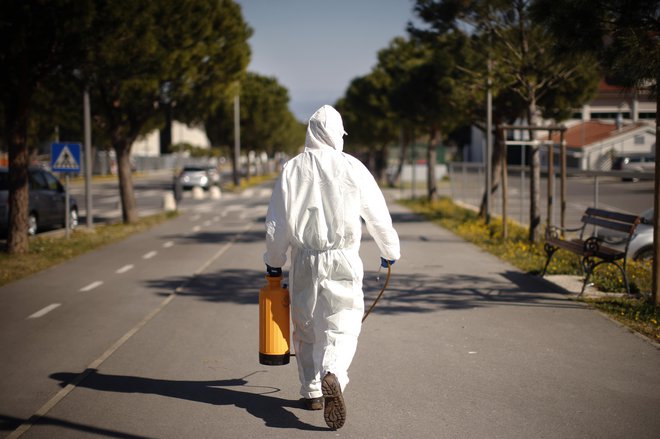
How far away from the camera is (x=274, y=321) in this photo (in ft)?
17.3

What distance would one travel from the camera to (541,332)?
25.8ft

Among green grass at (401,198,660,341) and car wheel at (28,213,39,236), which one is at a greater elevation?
car wheel at (28,213,39,236)

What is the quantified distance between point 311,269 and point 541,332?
11.9 ft

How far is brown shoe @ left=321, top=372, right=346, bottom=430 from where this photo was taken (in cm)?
475

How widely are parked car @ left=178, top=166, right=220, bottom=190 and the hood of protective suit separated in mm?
39977

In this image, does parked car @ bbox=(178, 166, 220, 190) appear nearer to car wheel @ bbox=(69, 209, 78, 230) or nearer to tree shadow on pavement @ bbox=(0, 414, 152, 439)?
car wheel @ bbox=(69, 209, 78, 230)

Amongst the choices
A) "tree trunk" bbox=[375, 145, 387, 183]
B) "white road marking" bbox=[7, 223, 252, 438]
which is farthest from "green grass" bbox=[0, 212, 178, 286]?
"tree trunk" bbox=[375, 145, 387, 183]

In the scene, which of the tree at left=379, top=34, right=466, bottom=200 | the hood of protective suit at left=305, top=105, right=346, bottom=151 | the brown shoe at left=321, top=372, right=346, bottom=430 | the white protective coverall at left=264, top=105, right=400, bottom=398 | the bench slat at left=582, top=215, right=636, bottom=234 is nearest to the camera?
the brown shoe at left=321, top=372, right=346, bottom=430

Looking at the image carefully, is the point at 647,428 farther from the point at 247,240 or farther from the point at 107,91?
the point at 107,91

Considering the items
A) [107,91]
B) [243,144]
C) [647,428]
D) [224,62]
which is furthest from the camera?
[243,144]

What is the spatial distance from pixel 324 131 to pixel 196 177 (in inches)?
1592

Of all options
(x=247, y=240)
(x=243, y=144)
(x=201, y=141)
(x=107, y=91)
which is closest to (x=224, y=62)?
(x=107, y=91)

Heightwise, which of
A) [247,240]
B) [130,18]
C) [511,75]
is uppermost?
[130,18]

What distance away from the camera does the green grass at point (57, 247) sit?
43.1 ft
